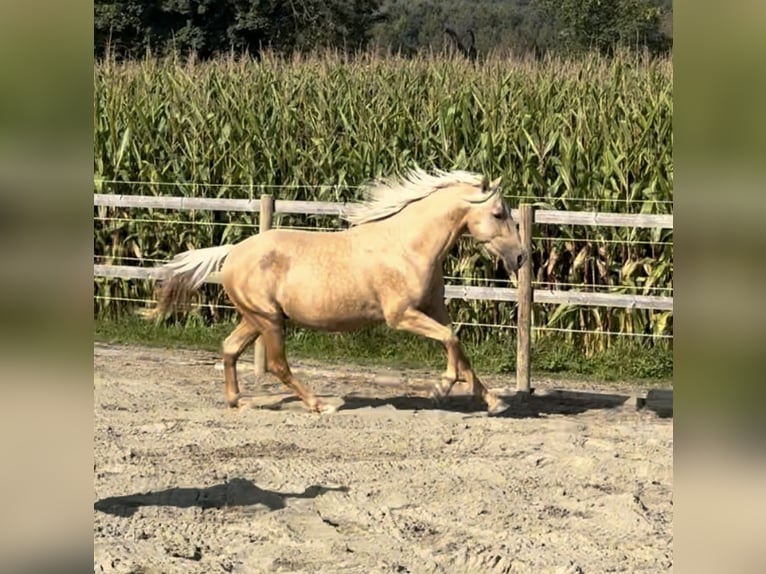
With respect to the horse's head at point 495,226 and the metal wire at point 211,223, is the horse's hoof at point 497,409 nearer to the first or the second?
the horse's head at point 495,226

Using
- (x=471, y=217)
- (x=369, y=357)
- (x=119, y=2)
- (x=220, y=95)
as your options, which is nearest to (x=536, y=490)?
(x=471, y=217)

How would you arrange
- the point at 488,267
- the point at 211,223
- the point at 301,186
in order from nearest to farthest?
the point at 488,267 < the point at 211,223 < the point at 301,186

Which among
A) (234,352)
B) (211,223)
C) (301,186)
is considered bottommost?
(234,352)

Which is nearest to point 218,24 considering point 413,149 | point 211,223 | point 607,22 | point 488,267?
Result: point 607,22

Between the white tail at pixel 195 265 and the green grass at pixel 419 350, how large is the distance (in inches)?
76.9

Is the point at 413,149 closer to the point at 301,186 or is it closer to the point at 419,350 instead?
the point at 301,186

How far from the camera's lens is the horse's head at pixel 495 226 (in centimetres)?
695

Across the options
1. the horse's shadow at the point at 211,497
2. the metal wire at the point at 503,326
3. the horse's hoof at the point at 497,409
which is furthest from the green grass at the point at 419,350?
the horse's shadow at the point at 211,497

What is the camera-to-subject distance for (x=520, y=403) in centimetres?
750

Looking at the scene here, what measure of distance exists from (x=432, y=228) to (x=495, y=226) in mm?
350
